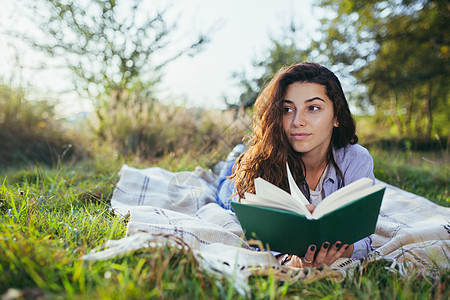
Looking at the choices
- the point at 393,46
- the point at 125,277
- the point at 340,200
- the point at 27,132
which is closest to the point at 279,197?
the point at 340,200

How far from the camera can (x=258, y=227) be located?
5.11ft

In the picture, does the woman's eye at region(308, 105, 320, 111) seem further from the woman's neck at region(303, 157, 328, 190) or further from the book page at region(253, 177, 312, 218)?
the book page at region(253, 177, 312, 218)

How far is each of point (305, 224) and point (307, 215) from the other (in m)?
0.04

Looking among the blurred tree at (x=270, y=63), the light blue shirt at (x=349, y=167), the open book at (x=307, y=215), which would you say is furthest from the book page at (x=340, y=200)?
the blurred tree at (x=270, y=63)

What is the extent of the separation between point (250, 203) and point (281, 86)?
3.63 ft

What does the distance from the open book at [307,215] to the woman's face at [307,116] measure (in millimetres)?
677

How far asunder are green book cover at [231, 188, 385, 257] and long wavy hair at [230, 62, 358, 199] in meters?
0.74

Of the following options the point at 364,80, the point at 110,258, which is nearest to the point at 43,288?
Result: the point at 110,258

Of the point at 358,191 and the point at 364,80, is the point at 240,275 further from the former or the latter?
the point at 364,80

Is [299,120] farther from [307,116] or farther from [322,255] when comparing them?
[322,255]

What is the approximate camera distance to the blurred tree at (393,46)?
952 cm

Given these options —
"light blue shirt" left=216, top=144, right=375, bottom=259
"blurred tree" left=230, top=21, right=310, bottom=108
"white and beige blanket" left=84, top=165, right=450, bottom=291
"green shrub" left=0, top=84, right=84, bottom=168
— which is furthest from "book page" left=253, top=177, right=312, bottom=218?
"blurred tree" left=230, top=21, right=310, bottom=108

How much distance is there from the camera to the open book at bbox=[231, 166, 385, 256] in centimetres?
138

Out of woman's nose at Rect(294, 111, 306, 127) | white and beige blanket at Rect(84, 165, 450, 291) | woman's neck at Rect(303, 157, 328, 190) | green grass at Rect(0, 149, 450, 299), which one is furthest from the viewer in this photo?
woman's neck at Rect(303, 157, 328, 190)
